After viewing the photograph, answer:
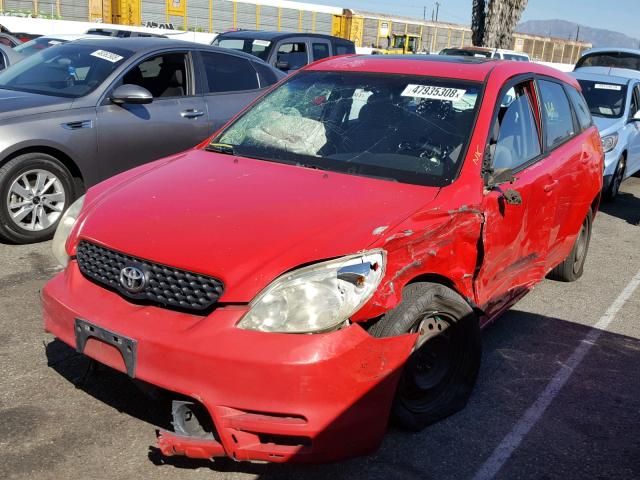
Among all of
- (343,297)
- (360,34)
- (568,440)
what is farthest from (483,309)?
(360,34)

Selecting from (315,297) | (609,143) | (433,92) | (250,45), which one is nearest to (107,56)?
(433,92)

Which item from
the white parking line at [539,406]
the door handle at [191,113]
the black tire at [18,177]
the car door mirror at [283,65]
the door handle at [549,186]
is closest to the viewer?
the white parking line at [539,406]

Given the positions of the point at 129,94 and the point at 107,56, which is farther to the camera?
the point at 107,56

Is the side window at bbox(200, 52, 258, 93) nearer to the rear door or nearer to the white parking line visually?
the rear door

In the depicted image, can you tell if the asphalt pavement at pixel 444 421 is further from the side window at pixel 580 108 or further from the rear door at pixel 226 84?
the rear door at pixel 226 84

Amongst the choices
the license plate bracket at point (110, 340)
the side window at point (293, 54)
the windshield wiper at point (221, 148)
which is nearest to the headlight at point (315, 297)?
the license plate bracket at point (110, 340)

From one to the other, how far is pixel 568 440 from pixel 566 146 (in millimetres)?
2223

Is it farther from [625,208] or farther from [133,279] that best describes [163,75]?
[625,208]

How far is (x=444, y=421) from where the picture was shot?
140 inches

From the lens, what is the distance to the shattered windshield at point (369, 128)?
3789 millimetres

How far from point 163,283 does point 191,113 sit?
4.39 meters

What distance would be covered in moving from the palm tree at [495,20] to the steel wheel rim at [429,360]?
22.6 meters

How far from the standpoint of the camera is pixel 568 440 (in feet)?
11.4

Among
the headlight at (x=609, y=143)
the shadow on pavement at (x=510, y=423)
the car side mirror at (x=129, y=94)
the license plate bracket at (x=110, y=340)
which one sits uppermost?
the car side mirror at (x=129, y=94)
